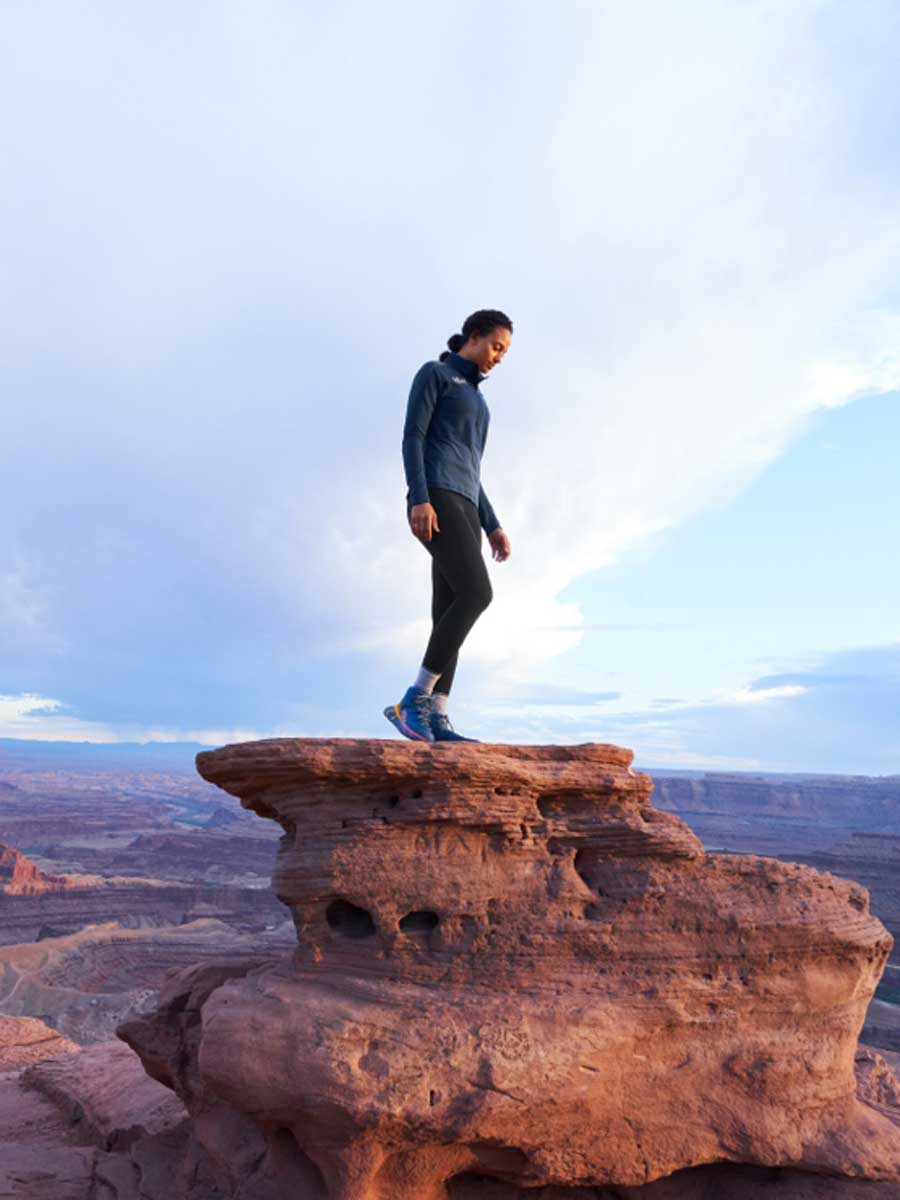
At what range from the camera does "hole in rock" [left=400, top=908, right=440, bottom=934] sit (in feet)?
14.8

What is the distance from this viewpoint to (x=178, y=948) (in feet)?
92.7

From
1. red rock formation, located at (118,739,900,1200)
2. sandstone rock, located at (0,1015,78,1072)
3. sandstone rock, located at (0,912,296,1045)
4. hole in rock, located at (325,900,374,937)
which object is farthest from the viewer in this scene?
sandstone rock, located at (0,912,296,1045)

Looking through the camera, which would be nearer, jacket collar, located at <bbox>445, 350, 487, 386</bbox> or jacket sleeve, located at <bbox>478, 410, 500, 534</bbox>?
jacket collar, located at <bbox>445, 350, 487, 386</bbox>

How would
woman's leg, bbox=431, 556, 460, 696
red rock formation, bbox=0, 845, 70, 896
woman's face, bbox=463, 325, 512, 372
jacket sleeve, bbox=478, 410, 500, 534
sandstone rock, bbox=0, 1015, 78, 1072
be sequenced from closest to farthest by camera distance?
woman's leg, bbox=431, 556, 460, 696 → woman's face, bbox=463, 325, 512, 372 → jacket sleeve, bbox=478, 410, 500, 534 → sandstone rock, bbox=0, 1015, 78, 1072 → red rock formation, bbox=0, 845, 70, 896

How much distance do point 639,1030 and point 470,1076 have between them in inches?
43.0

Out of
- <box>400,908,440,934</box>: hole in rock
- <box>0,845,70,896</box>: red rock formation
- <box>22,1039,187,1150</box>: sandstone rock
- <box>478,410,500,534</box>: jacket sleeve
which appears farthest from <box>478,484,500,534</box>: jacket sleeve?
<box>0,845,70,896</box>: red rock formation

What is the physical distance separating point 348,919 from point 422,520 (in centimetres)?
269

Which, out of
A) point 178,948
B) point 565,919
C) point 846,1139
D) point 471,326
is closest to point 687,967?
point 565,919

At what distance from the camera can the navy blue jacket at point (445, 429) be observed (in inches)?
188

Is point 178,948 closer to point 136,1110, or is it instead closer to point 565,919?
point 136,1110

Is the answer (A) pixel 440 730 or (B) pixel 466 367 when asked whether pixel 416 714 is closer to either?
(A) pixel 440 730

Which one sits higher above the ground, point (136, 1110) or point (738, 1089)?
point (738, 1089)

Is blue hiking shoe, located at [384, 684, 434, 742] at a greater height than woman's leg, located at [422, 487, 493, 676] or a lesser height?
lesser

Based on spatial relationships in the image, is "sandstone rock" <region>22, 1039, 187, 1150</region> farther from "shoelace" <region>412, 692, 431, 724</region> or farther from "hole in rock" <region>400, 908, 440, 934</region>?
"shoelace" <region>412, 692, 431, 724</region>
